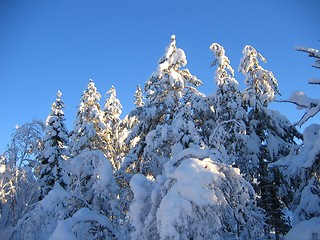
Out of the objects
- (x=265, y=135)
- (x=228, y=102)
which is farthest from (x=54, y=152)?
(x=265, y=135)

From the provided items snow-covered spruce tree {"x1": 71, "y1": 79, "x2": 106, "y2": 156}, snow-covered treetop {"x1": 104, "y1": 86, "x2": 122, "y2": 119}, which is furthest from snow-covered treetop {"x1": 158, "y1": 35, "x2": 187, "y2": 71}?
snow-covered treetop {"x1": 104, "y1": 86, "x2": 122, "y2": 119}

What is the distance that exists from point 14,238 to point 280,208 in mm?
12681

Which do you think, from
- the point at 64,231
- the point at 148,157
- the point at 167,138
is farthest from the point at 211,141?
the point at 64,231

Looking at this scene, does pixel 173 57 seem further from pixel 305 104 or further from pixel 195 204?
pixel 195 204

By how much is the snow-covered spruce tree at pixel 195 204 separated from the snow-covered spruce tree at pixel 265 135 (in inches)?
297

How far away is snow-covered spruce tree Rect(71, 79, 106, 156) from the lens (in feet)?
73.4

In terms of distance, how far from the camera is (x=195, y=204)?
19.4 feet

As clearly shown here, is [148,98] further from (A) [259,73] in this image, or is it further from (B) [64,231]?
(B) [64,231]

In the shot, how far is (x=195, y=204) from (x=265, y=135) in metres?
10.9

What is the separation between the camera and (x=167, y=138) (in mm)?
11305

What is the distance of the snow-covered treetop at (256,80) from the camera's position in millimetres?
15625

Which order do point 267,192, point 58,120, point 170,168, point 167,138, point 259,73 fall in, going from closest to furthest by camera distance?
point 170,168, point 167,138, point 267,192, point 259,73, point 58,120

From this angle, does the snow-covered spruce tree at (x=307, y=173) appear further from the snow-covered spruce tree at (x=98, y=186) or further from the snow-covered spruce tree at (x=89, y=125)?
the snow-covered spruce tree at (x=89, y=125)

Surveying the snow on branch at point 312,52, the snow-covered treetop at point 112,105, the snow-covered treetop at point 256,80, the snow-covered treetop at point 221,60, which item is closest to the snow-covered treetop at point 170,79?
the snow-covered treetop at point 221,60
